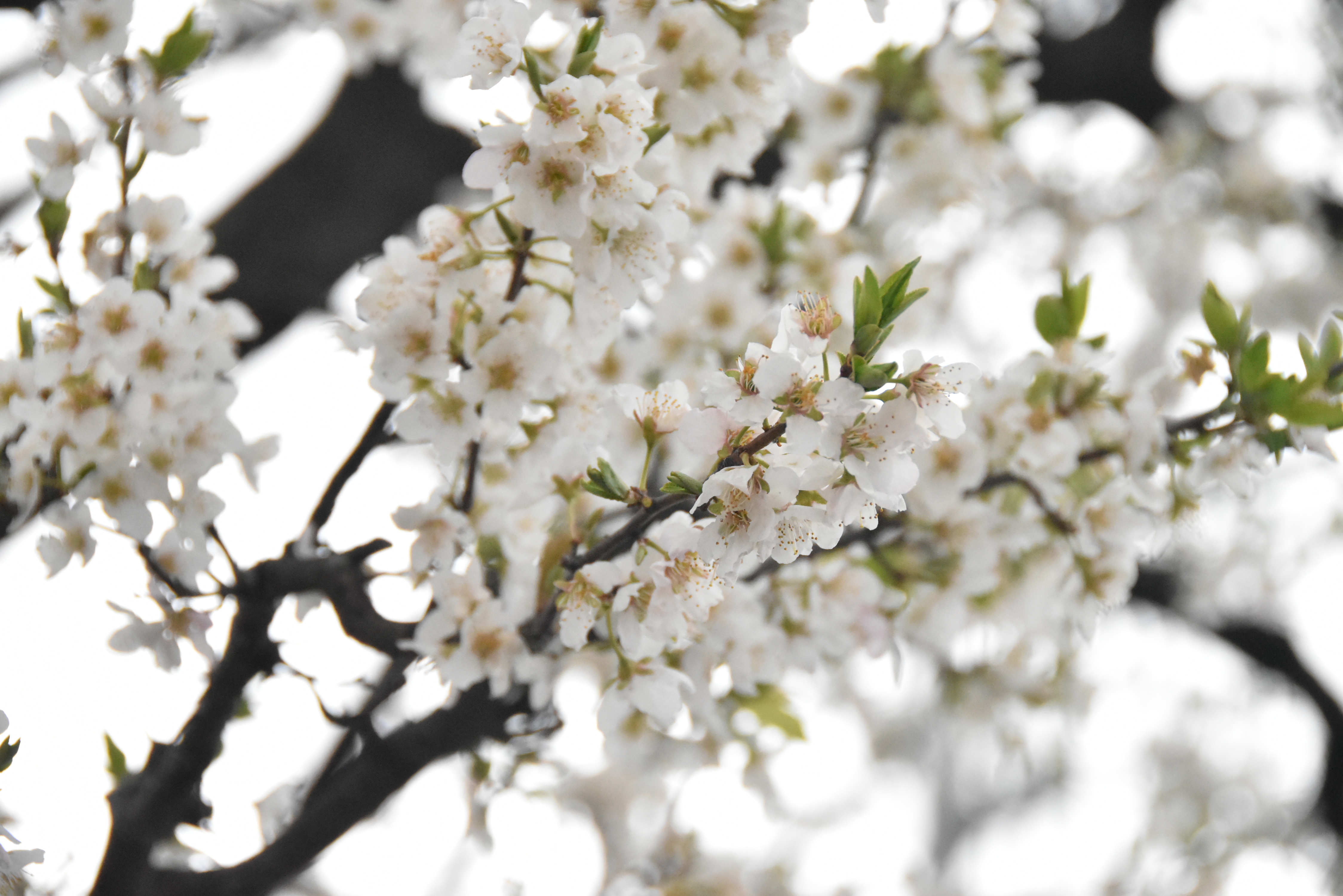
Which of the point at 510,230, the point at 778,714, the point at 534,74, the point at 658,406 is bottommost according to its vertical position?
the point at 778,714

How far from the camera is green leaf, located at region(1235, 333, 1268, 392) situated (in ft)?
2.79

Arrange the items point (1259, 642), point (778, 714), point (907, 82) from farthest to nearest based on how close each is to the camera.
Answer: point (1259, 642), point (907, 82), point (778, 714)

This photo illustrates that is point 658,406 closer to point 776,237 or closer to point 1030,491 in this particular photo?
point 1030,491

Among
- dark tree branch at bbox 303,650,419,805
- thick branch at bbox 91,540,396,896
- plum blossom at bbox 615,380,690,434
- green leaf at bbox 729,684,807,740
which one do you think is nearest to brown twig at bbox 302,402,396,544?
thick branch at bbox 91,540,396,896

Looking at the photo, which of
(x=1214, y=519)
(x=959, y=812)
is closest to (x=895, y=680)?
(x=1214, y=519)

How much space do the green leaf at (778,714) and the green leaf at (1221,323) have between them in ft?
2.09

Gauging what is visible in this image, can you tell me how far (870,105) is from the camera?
1422 millimetres

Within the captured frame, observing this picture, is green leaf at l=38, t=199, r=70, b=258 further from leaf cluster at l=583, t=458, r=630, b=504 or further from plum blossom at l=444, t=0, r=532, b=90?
leaf cluster at l=583, t=458, r=630, b=504

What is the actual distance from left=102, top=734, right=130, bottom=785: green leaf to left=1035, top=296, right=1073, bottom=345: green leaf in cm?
117

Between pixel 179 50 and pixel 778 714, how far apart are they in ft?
3.36

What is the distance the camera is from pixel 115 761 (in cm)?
107

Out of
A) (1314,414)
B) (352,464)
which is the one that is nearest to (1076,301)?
(1314,414)

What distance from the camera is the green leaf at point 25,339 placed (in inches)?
34.0

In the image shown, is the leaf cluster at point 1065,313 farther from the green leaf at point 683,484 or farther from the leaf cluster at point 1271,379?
the green leaf at point 683,484
